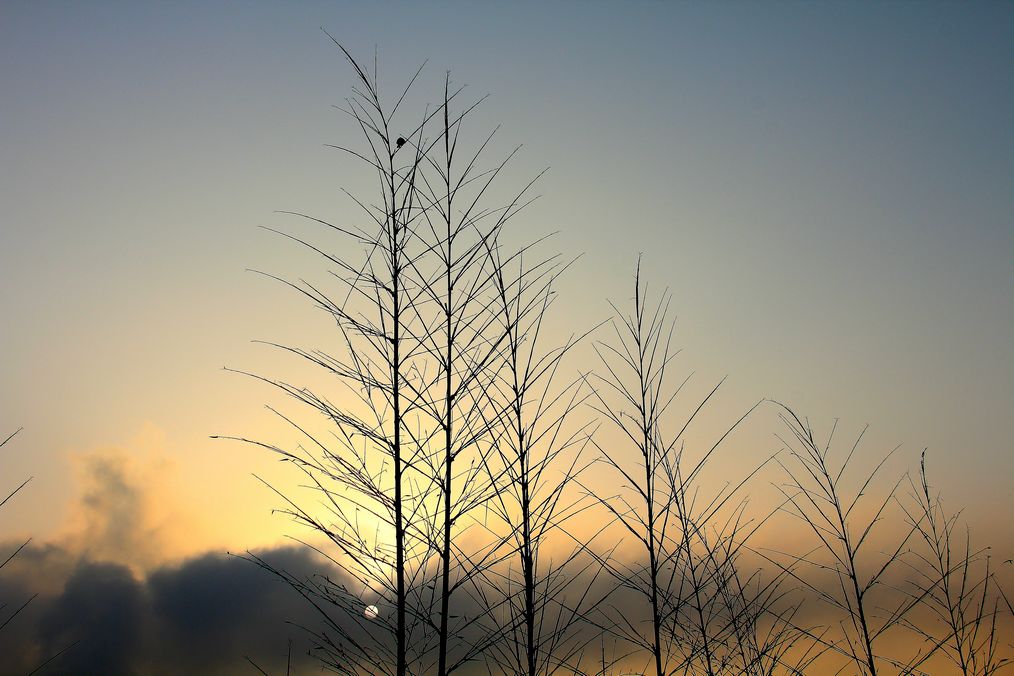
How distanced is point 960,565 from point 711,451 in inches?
127

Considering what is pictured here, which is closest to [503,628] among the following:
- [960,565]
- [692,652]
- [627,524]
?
[627,524]

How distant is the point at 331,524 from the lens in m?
4.21

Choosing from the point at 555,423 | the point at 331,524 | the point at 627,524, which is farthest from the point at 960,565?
the point at 331,524

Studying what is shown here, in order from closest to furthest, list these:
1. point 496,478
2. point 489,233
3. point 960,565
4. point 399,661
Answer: point 399,661
point 496,478
point 489,233
point 960,565

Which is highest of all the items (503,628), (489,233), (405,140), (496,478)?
(405,140)

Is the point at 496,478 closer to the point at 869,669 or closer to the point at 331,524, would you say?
the point at 331,524

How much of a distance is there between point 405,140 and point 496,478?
230 centimetres

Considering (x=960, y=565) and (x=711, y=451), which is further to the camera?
(x=960, y=565)

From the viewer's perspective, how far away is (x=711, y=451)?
5152 mm

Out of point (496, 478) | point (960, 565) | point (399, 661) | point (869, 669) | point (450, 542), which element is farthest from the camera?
point (960, 565)

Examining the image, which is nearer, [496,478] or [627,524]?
[496,478]

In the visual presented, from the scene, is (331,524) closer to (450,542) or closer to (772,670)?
(450,542)

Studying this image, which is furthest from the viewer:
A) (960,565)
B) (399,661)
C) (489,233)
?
(960,565)

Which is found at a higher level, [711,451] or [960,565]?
[960,565]
